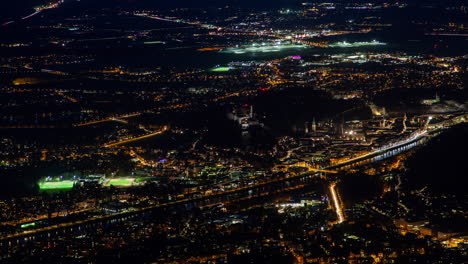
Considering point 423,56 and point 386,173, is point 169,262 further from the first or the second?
point 423,56

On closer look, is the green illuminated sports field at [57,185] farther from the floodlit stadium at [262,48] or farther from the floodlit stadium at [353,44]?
the floodlit stadium at [353,44]

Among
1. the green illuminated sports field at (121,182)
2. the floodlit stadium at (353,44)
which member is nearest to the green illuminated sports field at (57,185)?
the green illuminated sports field at (121,182)

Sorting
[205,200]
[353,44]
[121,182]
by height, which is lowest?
[353,44]

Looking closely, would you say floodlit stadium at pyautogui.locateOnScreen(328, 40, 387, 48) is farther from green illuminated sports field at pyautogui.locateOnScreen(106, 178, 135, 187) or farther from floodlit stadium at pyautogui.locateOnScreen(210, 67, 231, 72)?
green illuminated sports field at pyautogui.locateOnScreen(106, 178, 135, 187)

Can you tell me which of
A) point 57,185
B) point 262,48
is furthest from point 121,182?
point 262,48

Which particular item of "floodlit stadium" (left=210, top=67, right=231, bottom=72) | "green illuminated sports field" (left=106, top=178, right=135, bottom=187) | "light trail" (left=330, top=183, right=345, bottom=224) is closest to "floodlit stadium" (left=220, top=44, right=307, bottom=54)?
"floodlit stadium" (left=210, top=67, right=231, bottom=72)

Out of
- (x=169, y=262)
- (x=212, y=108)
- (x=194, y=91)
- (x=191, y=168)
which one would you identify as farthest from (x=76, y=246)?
(x=194, y=91)

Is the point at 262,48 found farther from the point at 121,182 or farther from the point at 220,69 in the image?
the point at 121,182
